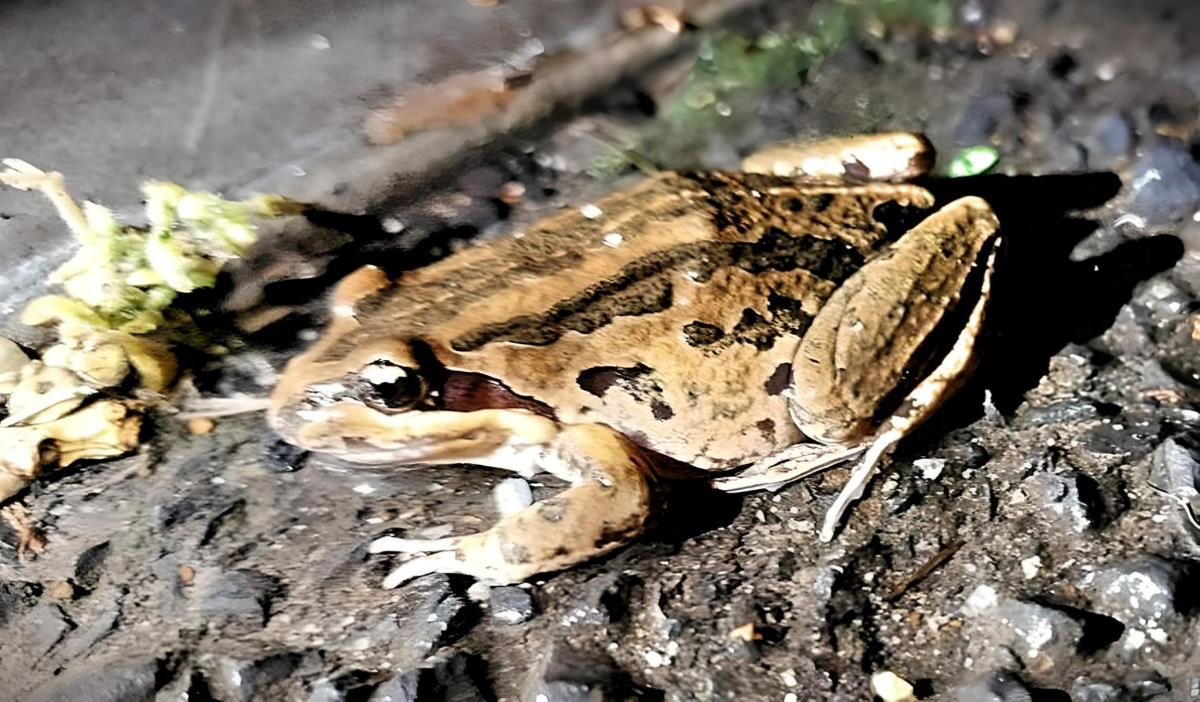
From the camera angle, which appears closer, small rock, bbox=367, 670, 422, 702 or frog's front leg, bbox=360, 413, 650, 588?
small rock, bbox=367, 670, 422, 702

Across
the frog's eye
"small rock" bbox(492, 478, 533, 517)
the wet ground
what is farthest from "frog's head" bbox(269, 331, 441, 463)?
"small rock" bbox(492, 478, 533, 517)

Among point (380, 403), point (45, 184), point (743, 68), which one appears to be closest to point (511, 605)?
point (380, 403)

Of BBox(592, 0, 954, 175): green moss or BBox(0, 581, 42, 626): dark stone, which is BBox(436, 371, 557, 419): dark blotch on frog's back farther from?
BBox(0, 581, 42, 626): dark stone

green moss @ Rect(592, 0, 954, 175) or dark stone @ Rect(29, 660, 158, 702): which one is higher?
green moss @ Rect(592, 0, 954, 175)

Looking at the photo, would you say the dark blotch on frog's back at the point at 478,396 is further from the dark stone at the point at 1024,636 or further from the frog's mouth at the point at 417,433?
the dark stone at the point at 1024,636

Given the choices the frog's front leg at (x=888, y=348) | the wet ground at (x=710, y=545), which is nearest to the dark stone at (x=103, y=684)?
the wet ground at (x=710, y=545)

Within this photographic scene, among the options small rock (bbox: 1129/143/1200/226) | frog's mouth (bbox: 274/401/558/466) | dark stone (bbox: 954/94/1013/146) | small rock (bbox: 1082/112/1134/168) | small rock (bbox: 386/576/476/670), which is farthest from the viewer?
dark stone (bbox: 954/94/1013/146)

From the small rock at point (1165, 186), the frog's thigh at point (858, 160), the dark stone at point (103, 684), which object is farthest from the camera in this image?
the small rock at point (1165, 186)
